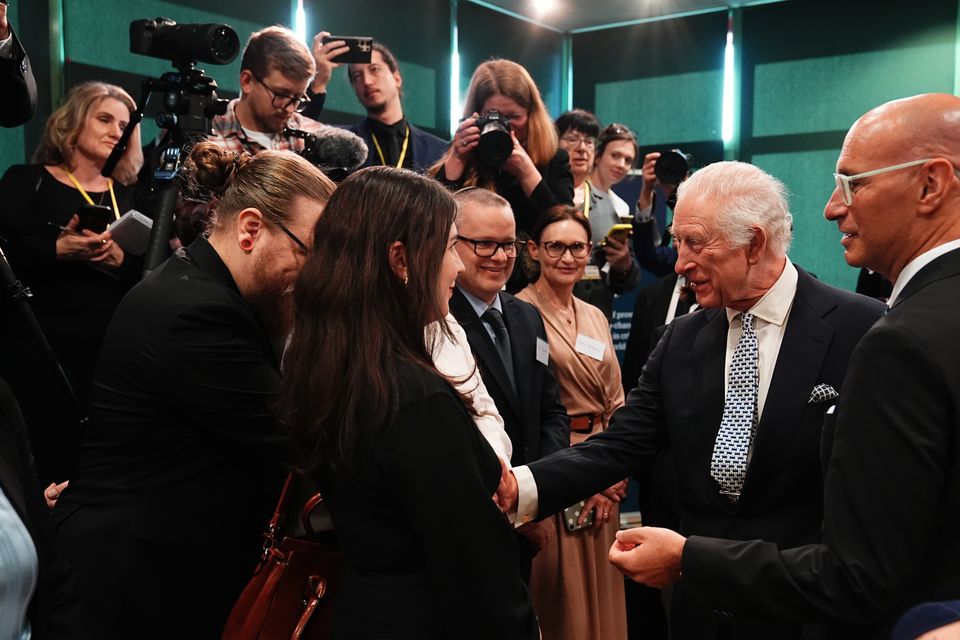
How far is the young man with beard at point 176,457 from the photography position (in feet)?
5.50

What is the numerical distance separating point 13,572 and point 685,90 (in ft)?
27.9

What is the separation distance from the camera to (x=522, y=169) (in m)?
3.42

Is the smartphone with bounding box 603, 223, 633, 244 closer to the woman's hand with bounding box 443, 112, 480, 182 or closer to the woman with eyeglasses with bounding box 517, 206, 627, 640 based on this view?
the woman with eyeglasses with bounding box 517, 206, 627, 640

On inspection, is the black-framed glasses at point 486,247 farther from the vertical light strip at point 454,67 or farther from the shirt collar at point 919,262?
the vertical light strip at point 454,67

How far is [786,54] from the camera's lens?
8.38 m

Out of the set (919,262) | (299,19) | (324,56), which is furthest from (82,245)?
(299,19)

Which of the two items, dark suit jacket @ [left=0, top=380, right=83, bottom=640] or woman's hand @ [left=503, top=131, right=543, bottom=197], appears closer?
dark suit jacket @ [left=0, top=380, right=83, bottom=640]

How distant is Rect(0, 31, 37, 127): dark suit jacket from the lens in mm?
2125

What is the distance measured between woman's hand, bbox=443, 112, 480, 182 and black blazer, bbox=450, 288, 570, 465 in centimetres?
63

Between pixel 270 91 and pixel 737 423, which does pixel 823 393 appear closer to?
pixel 737 423

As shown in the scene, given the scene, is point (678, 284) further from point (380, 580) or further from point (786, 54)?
point (786, 54)

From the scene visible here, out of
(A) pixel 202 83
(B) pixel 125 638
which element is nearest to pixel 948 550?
(B) pixel 125 638

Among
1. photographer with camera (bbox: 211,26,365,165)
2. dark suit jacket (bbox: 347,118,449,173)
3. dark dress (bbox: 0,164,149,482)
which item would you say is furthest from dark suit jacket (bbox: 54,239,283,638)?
dark suit jacket (bbox: 347,118,449,173)

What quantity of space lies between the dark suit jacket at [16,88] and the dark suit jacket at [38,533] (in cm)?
112
